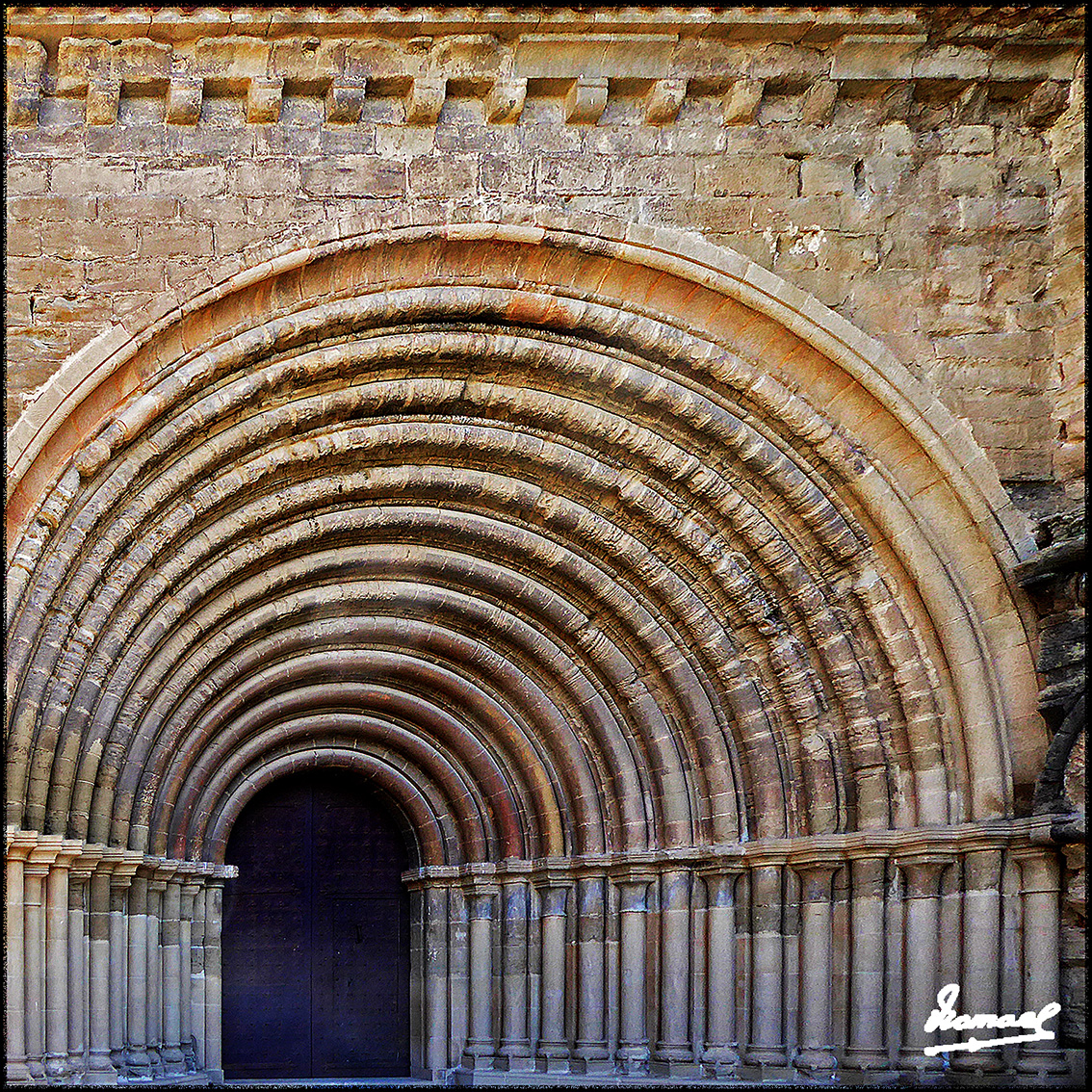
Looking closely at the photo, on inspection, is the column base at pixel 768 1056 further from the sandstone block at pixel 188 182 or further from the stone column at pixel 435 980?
the sandstone block at pixel 188 182

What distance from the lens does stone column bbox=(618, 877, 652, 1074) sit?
31.7 ft

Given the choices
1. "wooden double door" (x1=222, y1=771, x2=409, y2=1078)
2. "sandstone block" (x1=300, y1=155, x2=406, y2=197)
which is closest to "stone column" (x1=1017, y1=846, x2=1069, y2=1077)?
"wooden double door" (x1=222, y1=771, x2=409, y2=1078)

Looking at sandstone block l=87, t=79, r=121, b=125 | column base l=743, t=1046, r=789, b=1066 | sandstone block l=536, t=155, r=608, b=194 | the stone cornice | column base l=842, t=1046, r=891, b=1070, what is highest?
the stone cornice

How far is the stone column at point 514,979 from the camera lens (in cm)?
1016

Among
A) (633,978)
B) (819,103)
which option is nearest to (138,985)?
(633,978)

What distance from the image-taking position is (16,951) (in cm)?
780

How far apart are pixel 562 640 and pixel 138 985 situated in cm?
311

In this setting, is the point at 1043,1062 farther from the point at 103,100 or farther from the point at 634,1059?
the point at 103,100

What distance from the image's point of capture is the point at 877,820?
29.2 feet

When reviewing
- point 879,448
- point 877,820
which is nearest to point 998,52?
point 879,448

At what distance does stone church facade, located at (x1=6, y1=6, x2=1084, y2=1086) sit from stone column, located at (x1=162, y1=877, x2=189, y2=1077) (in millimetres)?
25

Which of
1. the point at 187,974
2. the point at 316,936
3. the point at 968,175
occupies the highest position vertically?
the point at 968,175

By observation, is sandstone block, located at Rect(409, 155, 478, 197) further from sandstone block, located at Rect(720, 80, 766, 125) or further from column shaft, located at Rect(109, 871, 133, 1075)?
column shaft, located at Rect(109, 871, 133, 1075)

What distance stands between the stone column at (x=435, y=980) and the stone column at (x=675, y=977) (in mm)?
1681
